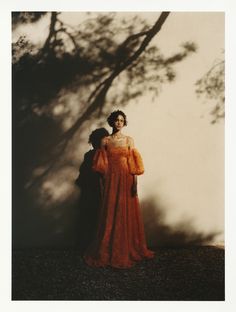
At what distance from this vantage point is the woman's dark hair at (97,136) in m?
3.10

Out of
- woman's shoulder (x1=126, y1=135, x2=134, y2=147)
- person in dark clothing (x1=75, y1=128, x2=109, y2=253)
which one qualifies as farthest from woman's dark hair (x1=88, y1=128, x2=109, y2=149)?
woman's shoulder (x1=126, y1=135, x2=134, y2=147)

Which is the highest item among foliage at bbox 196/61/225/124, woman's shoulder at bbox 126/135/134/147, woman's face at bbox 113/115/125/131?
foliage at bbox 196/61/225/124

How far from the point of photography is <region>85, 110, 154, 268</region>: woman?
303cm

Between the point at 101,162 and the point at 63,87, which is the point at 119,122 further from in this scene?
the point at 63,87

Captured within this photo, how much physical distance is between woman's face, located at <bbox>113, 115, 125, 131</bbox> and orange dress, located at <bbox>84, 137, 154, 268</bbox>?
10 centimetres

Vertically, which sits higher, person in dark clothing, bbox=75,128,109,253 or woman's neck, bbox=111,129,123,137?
woman's neck, bbox=111,129,123,137

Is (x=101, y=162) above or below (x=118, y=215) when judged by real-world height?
above

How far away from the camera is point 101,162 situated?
10.0 ft

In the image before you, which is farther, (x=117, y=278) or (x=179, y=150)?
(x=179, y=150)

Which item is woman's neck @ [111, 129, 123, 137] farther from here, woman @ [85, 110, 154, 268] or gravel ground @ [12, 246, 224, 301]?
gravel ground @ [12, 246, 224, 301]

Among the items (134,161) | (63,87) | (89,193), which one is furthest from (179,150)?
(63,87)

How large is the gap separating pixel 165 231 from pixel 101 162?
2.26ft

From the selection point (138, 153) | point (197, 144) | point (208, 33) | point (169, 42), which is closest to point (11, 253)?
point (138, 153)
